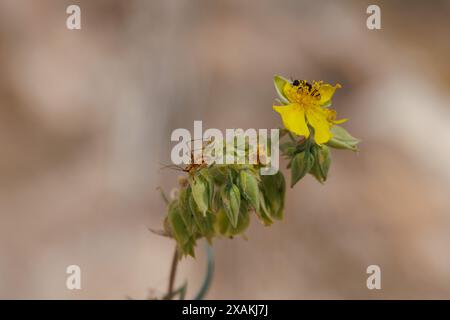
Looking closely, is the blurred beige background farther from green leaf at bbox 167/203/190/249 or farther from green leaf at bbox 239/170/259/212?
green leaf at bbox 239/170/259/212

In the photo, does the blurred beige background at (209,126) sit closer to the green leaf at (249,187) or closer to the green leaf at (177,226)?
the green leaf at (177,226)

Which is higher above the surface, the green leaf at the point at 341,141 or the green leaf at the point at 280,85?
the green leaf at the point at 280,85

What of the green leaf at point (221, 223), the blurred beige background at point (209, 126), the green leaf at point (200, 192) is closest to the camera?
the green leaf at point (200, 192)

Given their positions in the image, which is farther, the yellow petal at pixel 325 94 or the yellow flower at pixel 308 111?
the yellow petal at pixel 325 94

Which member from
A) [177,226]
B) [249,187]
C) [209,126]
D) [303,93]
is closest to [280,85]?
[303,93]

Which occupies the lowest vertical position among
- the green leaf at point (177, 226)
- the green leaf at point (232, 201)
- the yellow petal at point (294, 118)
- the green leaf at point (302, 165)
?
the green leaf at point (177, 226)

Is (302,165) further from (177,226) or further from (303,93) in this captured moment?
(177,226)

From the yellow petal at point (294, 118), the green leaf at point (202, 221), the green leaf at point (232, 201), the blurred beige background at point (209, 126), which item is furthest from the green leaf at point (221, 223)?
the blurred beige background at point (209, 126)
